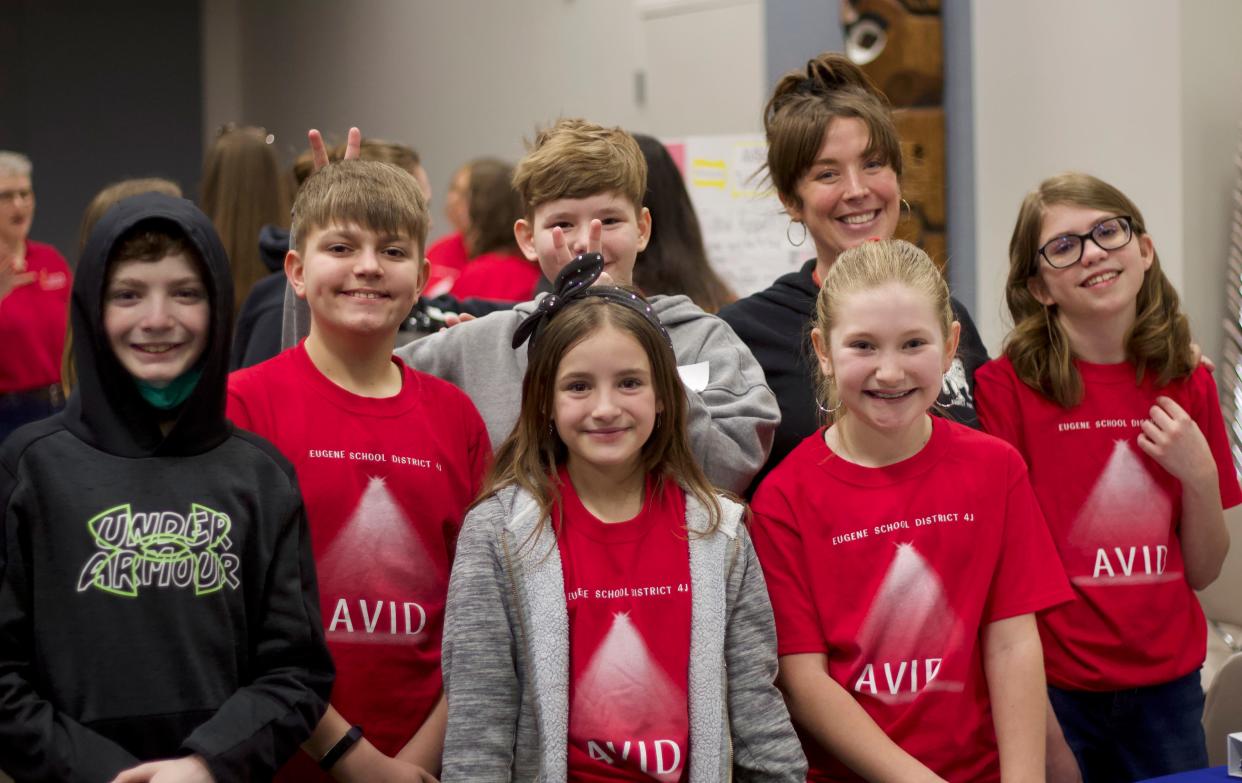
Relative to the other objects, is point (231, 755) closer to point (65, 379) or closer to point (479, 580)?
point (479, 580)

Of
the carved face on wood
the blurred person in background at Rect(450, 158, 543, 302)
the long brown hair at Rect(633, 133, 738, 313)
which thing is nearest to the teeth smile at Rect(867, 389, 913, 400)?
the long brown hair at Rect(633, 133, 738, 313)

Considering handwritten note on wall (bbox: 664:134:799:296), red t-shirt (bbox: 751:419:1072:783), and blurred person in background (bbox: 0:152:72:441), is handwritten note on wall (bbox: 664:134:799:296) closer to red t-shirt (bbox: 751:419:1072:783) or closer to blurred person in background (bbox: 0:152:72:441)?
blurred person in background (bbox: 0:152:72:441)

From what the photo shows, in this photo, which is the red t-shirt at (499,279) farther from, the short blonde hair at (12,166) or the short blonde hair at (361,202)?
the short blonde hair at (361,202)

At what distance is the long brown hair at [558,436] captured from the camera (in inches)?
83.0

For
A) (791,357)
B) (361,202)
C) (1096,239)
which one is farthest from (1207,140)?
(361,202)

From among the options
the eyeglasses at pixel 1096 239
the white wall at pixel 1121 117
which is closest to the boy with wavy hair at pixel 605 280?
the eyeglasses at pixel 1096 239

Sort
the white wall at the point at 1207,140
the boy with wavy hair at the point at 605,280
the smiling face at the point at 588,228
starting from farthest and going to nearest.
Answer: the white wall at the point at 1207,140, the smiling face at the point at 588,228, the boy with wavy hair at the point at 605,280

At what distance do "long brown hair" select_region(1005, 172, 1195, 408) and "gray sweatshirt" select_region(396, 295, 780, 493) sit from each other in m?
0.57

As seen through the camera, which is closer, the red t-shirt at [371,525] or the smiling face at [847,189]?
the red t-shirt at [371,525]

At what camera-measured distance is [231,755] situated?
1833mm

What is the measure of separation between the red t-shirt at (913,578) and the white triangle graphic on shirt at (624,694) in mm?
231

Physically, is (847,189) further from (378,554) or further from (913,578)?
(378,554)

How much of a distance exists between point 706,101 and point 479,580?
3994 millimetres

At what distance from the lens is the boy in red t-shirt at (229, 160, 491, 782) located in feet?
6.96
